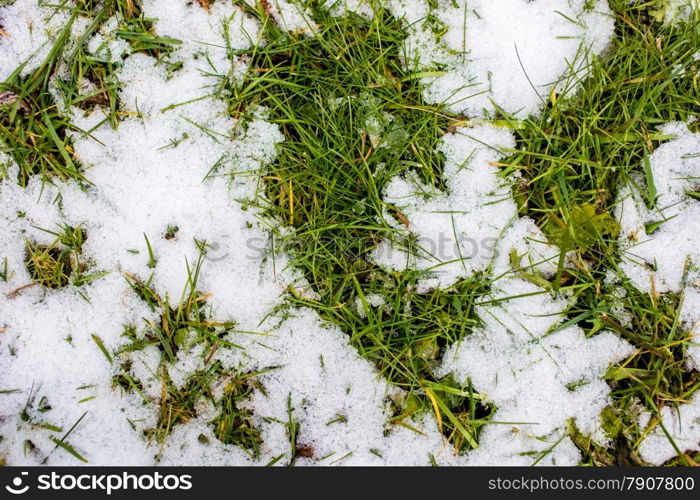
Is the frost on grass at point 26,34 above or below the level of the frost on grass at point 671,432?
above

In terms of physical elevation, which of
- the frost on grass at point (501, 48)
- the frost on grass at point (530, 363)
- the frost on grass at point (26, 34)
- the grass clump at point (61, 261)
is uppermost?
the frost on grass at point (26, 34)

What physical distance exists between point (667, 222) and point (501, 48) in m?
0.93

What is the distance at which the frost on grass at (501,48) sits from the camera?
6.64ft

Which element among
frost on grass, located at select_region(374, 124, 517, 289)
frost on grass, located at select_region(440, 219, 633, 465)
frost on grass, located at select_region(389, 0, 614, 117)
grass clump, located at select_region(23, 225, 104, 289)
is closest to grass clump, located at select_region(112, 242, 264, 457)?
grass clump, located at select_region(23, 225, 104, 289)

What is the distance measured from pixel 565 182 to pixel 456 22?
76 cm

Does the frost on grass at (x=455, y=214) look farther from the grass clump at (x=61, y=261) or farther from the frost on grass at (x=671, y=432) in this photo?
the grass clump at (x=61, y=261)

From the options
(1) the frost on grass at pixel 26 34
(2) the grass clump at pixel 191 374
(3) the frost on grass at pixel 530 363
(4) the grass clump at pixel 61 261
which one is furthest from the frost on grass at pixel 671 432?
(1) the frost on grass at pixel 26 34

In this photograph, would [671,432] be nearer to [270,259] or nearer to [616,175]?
[616,175]

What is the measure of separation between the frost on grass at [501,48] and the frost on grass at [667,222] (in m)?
0.45

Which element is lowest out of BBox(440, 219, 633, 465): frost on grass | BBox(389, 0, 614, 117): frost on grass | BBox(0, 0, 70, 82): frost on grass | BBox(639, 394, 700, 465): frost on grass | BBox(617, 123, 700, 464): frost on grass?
BBox(639, 394, 700, 465): frost on grass

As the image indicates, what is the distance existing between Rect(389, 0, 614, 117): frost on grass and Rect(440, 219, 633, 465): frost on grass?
0.52 m

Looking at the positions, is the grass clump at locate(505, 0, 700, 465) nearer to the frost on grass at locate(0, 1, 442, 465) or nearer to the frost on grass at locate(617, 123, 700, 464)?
the frost on grass at locate(617, 123, 700, 464)

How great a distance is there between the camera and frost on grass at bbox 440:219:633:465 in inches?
76.1
